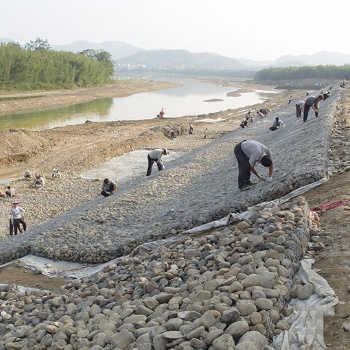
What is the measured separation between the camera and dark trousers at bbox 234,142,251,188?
33.6 feet

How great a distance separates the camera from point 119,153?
29.8m

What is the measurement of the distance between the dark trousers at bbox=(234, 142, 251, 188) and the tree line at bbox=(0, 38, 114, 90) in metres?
70.9

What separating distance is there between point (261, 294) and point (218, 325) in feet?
2.36

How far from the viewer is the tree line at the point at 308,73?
98.7 metres

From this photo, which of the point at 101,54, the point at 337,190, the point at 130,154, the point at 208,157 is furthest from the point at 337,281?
the point at 101,54

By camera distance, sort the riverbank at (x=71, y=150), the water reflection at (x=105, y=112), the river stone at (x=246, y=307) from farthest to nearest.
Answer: the water reflection at (x=105, y=112) < the riverbank at (x=71, y=150) < the river stone at (x=246, y=307)

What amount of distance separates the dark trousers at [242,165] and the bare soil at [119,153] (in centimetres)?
197

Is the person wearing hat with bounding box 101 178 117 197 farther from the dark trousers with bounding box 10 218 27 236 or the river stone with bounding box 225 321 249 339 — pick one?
the river stone with bounding box 225 321 249 339

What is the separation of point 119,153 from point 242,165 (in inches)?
793

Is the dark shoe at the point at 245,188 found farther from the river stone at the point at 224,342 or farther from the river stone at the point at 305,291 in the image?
the river stone at the point at 224,342

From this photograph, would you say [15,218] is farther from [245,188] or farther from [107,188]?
[245,188]

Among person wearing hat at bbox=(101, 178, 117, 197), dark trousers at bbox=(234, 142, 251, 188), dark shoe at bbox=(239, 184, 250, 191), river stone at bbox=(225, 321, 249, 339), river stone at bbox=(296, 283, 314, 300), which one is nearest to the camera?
river stone at bbox=(225, 321, 249, 339)

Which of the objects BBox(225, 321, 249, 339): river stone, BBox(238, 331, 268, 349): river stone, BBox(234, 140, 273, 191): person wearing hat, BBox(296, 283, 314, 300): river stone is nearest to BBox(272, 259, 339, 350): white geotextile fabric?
BBox(296, 283, 314, 300): river stone

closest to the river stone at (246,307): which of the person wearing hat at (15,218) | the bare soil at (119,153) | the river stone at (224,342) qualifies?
the river stone at (224,342)
